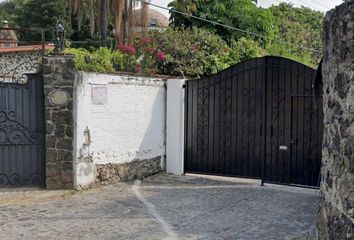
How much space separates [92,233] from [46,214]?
1264mm

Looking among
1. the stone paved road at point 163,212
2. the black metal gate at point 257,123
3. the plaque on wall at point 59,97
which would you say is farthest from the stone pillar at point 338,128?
the plaque on wall at point 59,97

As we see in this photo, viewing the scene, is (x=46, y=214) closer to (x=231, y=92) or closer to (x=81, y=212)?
(x=81, y=212)

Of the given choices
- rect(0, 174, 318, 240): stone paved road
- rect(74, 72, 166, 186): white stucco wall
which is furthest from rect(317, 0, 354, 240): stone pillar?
rect(74, 72, 166, 186): white stucco wall

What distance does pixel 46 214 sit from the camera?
7203 mm

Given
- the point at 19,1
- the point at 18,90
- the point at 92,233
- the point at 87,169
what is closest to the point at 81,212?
the point at 92,233

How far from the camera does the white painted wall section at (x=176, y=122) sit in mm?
10688

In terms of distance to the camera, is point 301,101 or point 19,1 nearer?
point 301,101

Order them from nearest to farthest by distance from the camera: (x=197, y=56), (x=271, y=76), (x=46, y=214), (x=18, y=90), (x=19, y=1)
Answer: (x=46, y=214)
(x=18, y=90)
(x=271, y=76)
(x=197, y=56)
(x=19, y=1)

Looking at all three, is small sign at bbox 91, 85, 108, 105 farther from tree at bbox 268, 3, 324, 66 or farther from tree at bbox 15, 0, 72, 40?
tree at bbox 15, 0, 72, 40

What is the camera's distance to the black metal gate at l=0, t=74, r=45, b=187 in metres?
8.66

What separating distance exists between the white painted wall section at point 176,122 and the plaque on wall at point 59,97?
2.74 meters

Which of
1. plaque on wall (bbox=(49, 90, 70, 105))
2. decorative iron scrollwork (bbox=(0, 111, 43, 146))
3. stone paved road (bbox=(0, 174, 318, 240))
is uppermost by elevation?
plaque on wall (bbox=(49, 90, 70, 105))

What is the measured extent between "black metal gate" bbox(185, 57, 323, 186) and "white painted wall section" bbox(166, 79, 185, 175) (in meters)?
0.15

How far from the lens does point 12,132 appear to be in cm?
870
